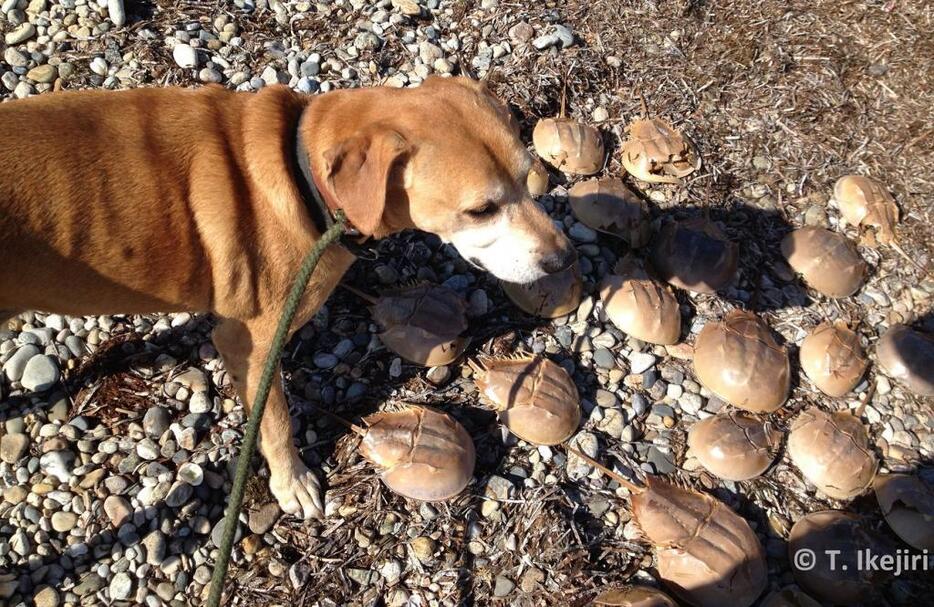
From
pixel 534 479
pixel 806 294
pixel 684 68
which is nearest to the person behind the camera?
pixel 534 479

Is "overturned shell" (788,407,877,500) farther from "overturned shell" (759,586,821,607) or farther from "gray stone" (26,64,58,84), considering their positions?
"gray stone" (26,64,58,84)

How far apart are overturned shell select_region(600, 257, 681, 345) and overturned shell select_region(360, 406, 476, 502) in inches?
56.7

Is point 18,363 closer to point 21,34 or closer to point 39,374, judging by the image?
point 39,374

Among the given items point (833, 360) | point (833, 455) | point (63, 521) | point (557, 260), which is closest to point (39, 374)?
point (63, 521)

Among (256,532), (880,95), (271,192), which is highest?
(271,192)

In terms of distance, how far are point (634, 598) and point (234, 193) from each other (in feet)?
9.47

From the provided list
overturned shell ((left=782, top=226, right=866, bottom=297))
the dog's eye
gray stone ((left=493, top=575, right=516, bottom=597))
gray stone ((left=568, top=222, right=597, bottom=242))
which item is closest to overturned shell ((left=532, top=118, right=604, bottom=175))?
gray stone ((left=568, top=222, right=597, bottom=242))

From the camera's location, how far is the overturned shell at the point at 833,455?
158 inches

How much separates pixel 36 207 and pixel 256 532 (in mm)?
2068

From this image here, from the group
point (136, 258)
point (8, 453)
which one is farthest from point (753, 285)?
point (8, 453)

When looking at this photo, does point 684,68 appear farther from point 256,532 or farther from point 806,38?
point 256,532

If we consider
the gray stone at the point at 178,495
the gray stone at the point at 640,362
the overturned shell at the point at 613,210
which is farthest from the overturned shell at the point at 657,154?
the gray stone at the point at 178,495

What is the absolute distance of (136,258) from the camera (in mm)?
2951

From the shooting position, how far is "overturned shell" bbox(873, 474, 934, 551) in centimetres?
388
